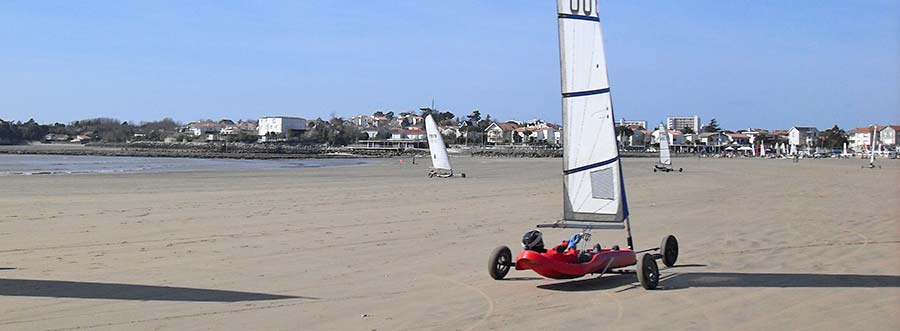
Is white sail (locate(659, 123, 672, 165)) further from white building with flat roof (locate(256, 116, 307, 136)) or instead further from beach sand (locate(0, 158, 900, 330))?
white building with flat roof (locate(256, 116, 307, 136))

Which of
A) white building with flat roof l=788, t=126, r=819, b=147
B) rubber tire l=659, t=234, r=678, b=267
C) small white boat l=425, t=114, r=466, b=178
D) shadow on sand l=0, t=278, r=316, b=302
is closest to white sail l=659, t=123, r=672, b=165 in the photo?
small white boat l=425, t=114, r=466, b=178

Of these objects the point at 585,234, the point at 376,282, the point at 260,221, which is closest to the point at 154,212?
the point at 260,221

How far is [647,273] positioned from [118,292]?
4929mm

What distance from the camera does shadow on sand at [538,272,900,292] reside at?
316 inches

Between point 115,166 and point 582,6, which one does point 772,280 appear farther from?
point 115,166

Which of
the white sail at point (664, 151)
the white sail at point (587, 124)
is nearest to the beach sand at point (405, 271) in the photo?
the white sail at point (587, 124)

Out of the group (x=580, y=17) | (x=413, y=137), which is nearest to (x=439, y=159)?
(x=580, y=17)

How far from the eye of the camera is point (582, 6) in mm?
8414

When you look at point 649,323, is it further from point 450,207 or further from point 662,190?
point 662,190

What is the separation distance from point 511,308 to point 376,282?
1705mm

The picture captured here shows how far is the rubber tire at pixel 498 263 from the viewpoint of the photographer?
8.26m

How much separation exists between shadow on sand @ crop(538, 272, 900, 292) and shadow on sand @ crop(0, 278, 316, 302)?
295cm

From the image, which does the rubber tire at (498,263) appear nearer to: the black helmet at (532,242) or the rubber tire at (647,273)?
the black helmet at (532,242)

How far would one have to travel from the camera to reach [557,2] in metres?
8.34
